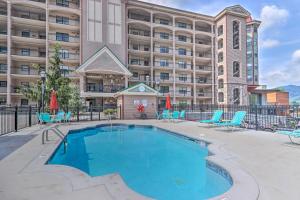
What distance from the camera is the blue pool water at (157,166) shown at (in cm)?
397

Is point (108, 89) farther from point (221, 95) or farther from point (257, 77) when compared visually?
point (257, 77)

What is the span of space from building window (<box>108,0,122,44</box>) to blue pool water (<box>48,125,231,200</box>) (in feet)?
80.8

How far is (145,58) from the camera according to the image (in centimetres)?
3681

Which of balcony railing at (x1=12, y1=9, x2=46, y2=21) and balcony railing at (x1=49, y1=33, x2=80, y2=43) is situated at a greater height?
balcony railing at (x1=12, y1=9, x2=46, y2=21)

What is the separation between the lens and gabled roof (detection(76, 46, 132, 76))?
85.7ft

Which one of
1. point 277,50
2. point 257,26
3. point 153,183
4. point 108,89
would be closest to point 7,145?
point 153,183

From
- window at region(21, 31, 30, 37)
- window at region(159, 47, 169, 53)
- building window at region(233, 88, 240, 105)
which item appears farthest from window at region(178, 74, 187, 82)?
window at region(21, 31, 30, 37)

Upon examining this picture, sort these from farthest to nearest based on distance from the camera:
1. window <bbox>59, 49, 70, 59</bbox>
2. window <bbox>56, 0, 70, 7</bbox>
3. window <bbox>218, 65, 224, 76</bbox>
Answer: window <bbox>218, 65, 224, 76</bbox>
window <bbox>56, 0, 70, 7</bbox>
window <bbox>59, 49, 70, 59</bbox>

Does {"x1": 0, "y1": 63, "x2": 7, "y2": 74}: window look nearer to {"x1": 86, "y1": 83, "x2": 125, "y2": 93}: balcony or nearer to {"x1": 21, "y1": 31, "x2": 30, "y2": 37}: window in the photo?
{"x1": 21, "y1": 31, "x2": 30, "y2": 37}: window

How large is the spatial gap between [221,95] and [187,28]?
15667 millimetres

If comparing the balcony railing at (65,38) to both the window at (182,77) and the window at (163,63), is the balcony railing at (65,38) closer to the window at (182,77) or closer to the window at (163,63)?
the window at (163,63)

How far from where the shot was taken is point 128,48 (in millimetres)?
34500

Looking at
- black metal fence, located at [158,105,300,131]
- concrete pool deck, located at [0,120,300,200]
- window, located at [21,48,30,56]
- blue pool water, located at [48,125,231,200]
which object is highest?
window, located at [21,48,30,56]

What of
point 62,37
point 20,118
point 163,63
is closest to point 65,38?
point 62,37
